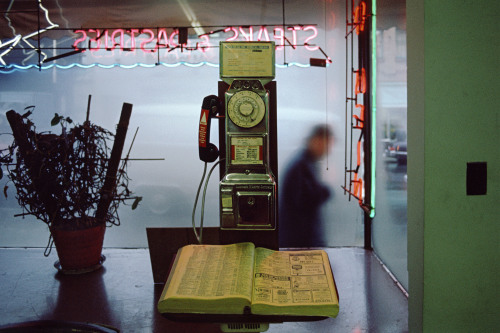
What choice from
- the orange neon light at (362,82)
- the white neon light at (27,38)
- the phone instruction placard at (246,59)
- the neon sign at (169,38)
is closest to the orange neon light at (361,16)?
the orange neon light at (362,82)

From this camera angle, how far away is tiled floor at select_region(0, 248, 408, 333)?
8.66 feet

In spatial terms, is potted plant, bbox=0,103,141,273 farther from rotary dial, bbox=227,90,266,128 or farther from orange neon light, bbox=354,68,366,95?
orange neon light, bbox=354,68,366,95

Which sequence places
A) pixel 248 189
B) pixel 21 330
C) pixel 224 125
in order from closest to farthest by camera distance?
pixel 248 189 < pixel 224 125 < pixel 21 330

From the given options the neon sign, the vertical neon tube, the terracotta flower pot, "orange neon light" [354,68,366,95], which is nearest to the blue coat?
the vertical neon tube

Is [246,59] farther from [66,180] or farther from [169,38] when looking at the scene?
[169,38]

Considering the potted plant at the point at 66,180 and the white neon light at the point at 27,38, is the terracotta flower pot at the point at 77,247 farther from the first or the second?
the white neon light at the point at 27,38

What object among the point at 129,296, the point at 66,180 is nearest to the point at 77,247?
the point at 66,180

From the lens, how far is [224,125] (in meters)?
2.02

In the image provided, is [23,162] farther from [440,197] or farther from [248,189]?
[440,197]

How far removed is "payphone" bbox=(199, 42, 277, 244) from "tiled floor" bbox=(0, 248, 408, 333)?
1.02 m

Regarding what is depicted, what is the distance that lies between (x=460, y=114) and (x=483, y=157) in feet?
0.59

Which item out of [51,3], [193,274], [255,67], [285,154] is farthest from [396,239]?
[51,3]

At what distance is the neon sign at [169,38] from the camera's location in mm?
4199

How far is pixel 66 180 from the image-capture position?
3.44m
